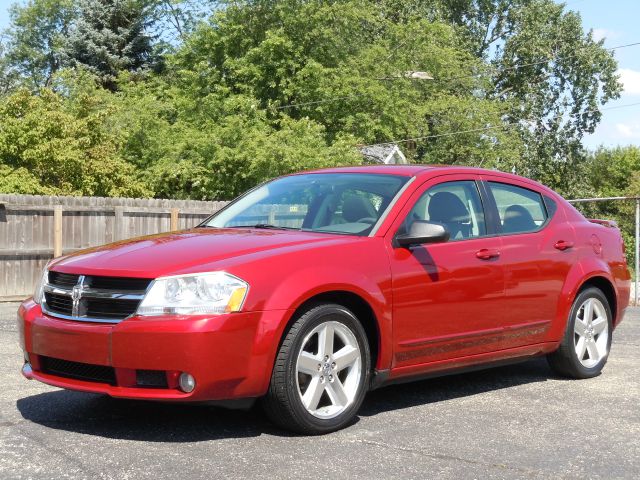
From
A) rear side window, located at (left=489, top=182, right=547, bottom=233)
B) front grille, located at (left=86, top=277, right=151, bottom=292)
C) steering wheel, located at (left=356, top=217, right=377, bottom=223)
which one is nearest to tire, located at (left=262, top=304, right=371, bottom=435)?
steering wheel, located at (left=356, top=217, right=377, bottom=223)

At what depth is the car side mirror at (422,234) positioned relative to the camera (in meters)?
5.96

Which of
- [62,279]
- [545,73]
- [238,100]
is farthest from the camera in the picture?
[545,73]

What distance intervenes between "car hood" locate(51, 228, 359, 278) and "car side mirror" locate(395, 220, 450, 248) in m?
0.33

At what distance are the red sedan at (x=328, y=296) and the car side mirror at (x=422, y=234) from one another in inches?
0.5

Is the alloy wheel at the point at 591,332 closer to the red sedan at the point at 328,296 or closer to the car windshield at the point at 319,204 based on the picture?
the red sedan at the point at 328,296

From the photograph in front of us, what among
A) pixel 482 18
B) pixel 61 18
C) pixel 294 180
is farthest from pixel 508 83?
pixel 294 180

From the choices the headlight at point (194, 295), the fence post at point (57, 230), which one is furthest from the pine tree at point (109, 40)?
the headlight at point (194, 295)

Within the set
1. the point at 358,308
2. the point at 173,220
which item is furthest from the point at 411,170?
the point at 173,220

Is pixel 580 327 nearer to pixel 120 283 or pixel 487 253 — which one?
pixel 487 253

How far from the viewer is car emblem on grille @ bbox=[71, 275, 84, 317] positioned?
535cm

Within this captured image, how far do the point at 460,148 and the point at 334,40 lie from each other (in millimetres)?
15549

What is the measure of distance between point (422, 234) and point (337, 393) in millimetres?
1112

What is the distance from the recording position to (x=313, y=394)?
547 cm

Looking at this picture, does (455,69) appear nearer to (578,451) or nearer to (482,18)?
(482,18)
